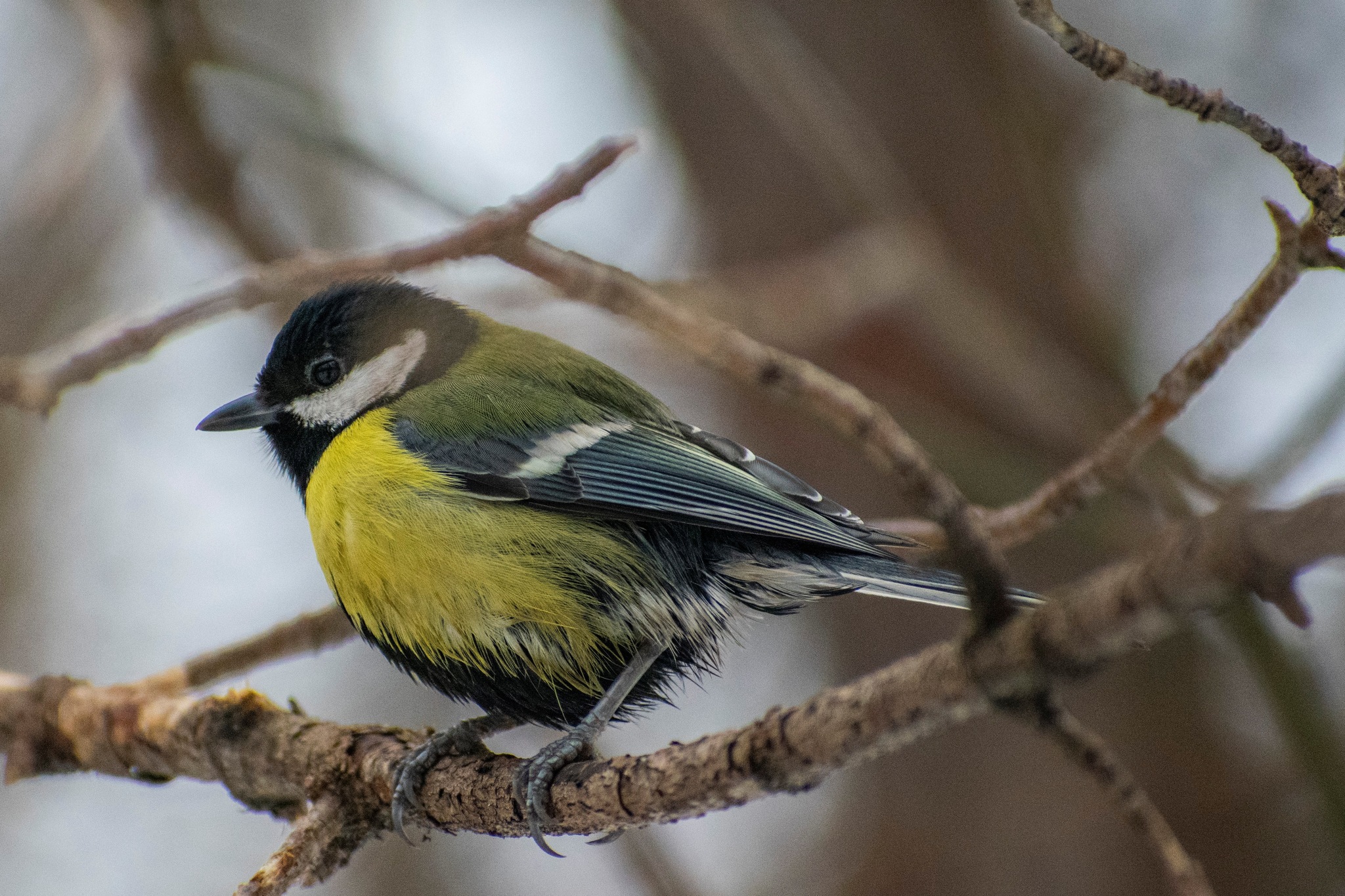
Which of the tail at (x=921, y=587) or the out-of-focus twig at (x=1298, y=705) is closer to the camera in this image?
the tail at (x=921, y=587)

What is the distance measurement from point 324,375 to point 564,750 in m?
1.17

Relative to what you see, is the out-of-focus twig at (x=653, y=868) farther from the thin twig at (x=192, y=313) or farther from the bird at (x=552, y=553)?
the thin twig at (x=192, y=313)

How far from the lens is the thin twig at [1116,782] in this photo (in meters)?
1.11

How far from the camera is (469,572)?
2074mm

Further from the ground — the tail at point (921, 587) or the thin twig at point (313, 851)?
the tail at point (921, 587)

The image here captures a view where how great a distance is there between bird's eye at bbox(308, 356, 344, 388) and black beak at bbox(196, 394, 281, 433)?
0.11m

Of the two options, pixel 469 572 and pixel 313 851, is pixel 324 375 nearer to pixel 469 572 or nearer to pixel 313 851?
pixel 469 572

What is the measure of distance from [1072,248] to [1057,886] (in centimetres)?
247

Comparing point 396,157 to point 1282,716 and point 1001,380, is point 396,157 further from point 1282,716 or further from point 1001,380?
point 1282,716

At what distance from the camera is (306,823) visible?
6.22 feet

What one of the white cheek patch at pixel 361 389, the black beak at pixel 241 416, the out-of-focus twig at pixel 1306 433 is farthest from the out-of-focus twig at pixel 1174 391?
the black beak at pixel 241 416

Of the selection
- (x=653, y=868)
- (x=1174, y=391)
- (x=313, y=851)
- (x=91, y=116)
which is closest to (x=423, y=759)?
(x=313, y=851)

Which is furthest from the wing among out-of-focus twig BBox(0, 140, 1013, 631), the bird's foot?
the bird's foot

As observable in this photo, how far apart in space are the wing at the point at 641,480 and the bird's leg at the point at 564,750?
0.99 ft
